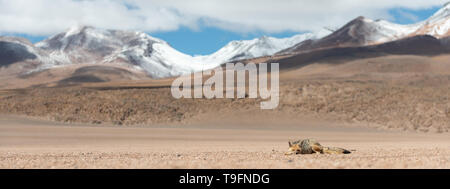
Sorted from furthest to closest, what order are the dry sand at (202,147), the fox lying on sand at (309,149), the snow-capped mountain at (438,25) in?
the snow-capped mountain at (438,25), the fox lying on sand at (309,149), the dry sand at (202,147)

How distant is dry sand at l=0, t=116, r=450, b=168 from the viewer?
40.8 ft

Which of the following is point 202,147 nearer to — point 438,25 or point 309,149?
point 309,149

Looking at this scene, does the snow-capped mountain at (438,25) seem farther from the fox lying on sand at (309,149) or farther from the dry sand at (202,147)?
the fox lying on sand at (309,149)

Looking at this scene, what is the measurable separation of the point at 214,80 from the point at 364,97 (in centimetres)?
2220

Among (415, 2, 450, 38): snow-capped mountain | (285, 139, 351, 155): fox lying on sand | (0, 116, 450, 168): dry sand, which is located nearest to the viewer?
(0, 116, 450, 168): dry sand

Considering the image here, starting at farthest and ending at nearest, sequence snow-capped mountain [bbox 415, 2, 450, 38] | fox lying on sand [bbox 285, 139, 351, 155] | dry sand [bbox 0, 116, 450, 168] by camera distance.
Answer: snow-capped mountain [bbox 415, 2, 450, 38], fox lying on sand [bbox 285, 139, 351, 155], dry sand [bbox 0, 116, 450, 168]

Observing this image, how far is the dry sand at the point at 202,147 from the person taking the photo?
1243 cm

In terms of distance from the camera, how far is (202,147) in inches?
974

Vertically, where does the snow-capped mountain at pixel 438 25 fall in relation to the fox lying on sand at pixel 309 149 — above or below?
above

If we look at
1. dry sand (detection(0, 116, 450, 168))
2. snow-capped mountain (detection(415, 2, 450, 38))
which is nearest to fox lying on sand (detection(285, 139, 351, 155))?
dry sand (detection(0, 116, 450, 168))

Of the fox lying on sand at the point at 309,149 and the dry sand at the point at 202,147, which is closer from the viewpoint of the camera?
the dry sand at the point at 202,147

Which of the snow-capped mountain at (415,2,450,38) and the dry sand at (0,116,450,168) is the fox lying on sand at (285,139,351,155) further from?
the snow-capped mountain at (415,2,450,38)

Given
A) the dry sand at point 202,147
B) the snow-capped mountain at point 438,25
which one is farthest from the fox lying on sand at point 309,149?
the snow-capped mountain at point 438,25

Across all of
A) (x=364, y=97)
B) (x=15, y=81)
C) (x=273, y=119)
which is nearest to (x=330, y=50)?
(x=364, y=97)
